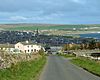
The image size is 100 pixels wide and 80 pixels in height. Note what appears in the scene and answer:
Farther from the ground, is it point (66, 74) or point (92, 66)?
point (66, 74)

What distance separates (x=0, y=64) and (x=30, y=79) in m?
4.50

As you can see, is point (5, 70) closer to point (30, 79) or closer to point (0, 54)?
point (0, 54)

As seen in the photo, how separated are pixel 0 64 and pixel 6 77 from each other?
0.87 meters

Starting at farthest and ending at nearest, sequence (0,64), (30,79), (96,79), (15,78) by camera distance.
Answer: (96,79) < (30,79) < (15,78) < (0,64)

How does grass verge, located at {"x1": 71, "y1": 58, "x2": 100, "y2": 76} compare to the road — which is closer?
the road

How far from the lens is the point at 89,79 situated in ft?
101

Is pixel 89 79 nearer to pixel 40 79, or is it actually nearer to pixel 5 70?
pixel 40 79

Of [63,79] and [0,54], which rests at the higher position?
[0,54]

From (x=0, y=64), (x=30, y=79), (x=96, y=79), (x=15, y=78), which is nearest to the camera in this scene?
(x=0, y=64)

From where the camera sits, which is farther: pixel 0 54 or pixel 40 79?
pixel 40 79

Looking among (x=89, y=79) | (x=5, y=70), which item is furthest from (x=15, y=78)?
(x=89, y=79)

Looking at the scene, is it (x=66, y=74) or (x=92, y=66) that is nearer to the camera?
(x=66, y=74)

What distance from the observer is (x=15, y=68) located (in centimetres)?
2902

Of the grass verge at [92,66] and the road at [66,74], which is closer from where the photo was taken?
the road at [66,74]
